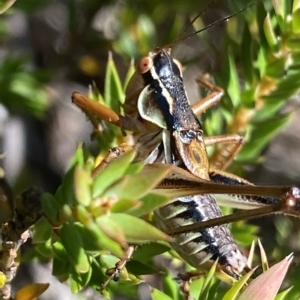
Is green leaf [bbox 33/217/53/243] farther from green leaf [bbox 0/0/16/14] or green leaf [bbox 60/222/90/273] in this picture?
green leaf [bbox 0/0/16/14]

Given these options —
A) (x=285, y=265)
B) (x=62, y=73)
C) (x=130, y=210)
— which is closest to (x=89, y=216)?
(x=130, y=210)

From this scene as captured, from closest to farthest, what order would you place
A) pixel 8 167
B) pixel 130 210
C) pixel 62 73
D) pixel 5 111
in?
pixel 130 210, pixel 5 111, pixel 8 167, pixel 62 73

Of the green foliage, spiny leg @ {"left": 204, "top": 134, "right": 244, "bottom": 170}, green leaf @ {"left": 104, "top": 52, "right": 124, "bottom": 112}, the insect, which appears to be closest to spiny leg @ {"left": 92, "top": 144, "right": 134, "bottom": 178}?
the insect

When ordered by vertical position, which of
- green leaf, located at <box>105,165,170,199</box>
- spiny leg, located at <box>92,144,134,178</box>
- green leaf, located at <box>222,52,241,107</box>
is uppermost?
green leaf, located at <box>222,52,241,107</box>

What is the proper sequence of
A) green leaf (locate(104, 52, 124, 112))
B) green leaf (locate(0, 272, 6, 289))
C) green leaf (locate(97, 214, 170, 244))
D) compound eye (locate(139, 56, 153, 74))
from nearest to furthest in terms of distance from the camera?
green leaf (locate(97, 214, 170, 244)) → green leaf (locate(0, 272, 6, 289)) → green leaf (locate(104, 52, 124, 112)) → compound eye (locate(139, 56, 153, 74))

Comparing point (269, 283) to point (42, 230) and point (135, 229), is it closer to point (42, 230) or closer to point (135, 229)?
point (135, 229)

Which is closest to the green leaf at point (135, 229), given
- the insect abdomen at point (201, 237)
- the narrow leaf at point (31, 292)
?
the narrow leaf at point (31, 292)

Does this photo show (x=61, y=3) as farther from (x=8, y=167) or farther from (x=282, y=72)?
(x=282, y=72)
